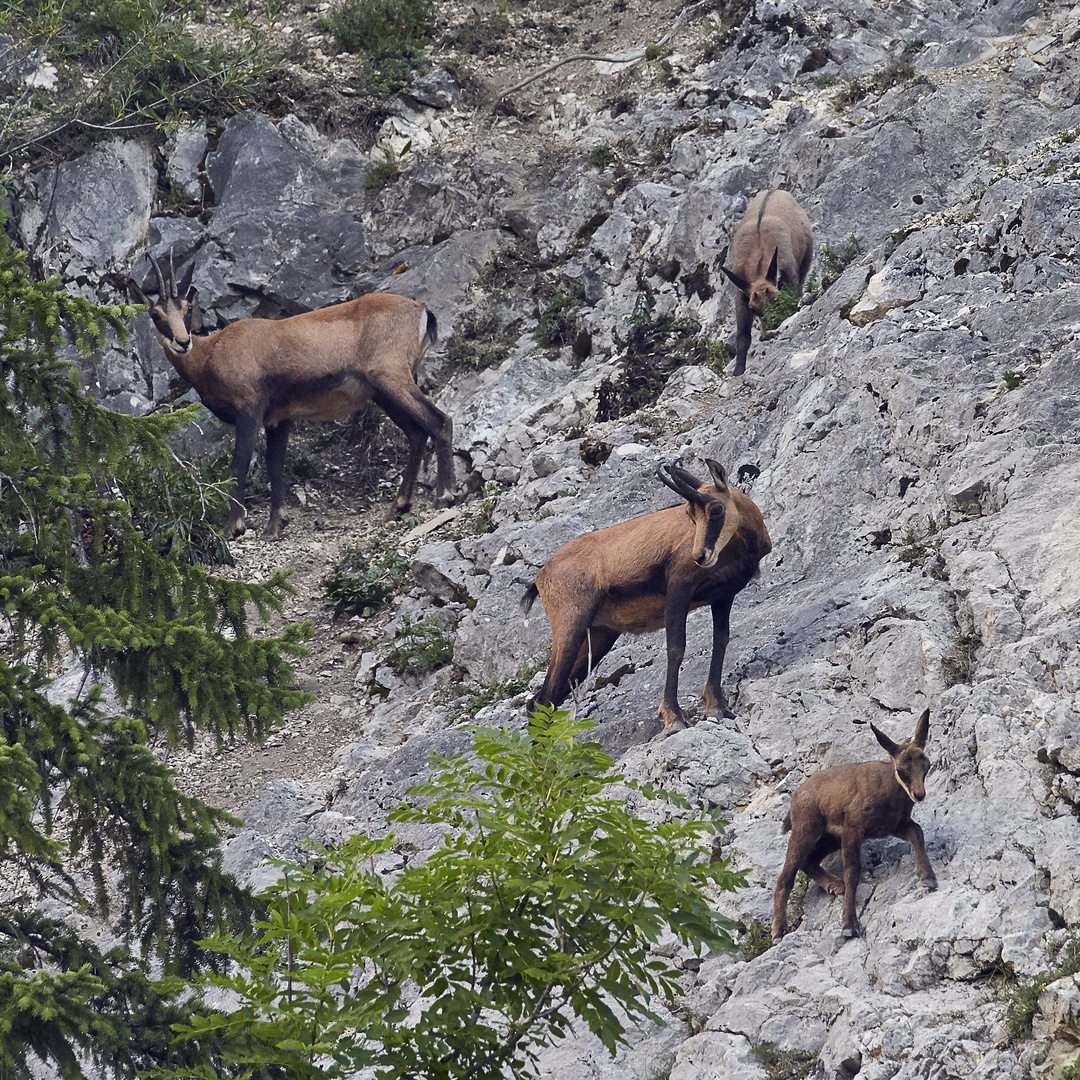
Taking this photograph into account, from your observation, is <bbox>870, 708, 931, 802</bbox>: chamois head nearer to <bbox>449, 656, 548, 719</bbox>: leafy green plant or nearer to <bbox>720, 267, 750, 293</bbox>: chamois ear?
<bbox>449, 656, 548, 719</bbox>: leafy green plant

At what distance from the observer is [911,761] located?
5.53 m

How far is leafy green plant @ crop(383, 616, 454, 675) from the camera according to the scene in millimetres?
10516

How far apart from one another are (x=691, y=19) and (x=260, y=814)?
47.2ft

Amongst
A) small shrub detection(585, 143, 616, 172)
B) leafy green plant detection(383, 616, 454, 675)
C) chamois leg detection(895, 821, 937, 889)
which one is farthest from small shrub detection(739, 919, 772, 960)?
small shrub detection(585, 143, 616, 172)

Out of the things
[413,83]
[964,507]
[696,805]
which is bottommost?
[696,805]

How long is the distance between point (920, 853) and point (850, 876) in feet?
1.15

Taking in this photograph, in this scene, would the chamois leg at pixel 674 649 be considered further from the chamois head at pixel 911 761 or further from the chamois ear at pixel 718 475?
the chamois head at pixel 911 761

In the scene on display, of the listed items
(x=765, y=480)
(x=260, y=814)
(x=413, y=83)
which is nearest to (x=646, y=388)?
(x=765, y=480)

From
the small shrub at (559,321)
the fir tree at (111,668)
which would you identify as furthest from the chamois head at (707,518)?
the small shrub at (559,321)

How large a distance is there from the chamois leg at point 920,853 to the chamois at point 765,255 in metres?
7.00

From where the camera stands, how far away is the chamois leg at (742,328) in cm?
1158

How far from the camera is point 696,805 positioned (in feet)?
21.6

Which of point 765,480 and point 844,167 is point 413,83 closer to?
point 844,167

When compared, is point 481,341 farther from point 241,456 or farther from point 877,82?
point 877,82
